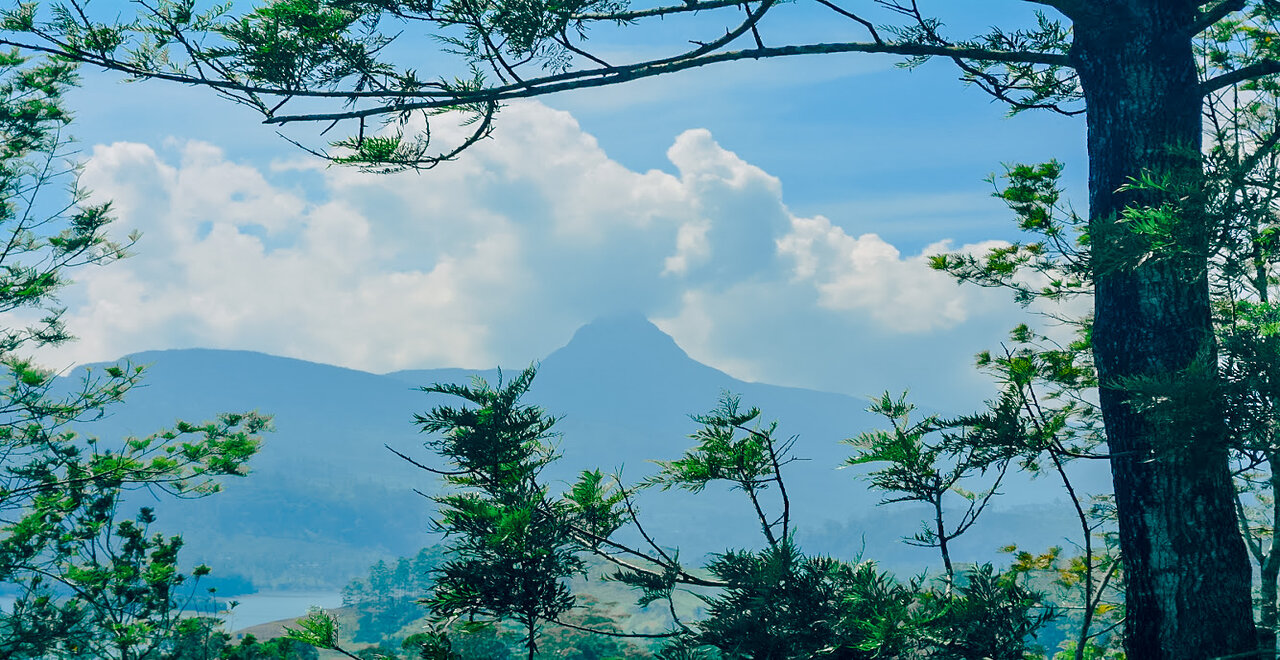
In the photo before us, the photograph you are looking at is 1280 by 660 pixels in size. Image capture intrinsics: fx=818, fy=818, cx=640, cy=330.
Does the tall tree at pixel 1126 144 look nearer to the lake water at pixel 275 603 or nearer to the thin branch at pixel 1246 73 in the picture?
the thin branch at pixel 1246 73

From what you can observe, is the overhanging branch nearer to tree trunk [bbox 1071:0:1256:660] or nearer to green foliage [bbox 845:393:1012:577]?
tree trunk [bbox 1071:0:1256:660]

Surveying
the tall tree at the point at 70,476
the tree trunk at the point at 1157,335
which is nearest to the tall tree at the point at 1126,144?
the tree trunk at the point at 1157,335

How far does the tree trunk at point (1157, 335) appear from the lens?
6.34ft

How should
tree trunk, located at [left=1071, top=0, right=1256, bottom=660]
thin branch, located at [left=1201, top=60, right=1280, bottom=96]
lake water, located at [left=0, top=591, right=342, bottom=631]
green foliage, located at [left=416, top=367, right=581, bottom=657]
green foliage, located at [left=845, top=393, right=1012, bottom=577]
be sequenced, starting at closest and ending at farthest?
tree trunk, located at [left=1071, top=0, right=1256, bottom=660], green foliage, located at [left=845, top=393, right=1012, bottom=577], green foliage, located at [left=416, top=367, right=581, bottom=657], thin branch, located at [left=1201, top=60, right=1280, bottom=96], lake water, located at [left=0, top=591, right=342, bottom=631]

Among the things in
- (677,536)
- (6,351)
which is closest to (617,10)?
(6,351)

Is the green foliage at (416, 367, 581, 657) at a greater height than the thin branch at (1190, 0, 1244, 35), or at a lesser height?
lesser

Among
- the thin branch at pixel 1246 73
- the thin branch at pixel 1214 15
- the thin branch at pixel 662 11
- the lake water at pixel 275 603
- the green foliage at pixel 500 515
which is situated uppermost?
the lake water at pixel 275 603

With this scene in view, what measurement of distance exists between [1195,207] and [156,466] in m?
7.20

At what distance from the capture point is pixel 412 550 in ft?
518

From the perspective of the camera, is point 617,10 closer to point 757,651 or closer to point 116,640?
point 757,651

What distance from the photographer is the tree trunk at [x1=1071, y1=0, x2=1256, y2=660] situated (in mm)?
1934

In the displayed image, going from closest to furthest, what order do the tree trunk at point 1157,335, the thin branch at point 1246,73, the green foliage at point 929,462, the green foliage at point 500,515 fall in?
the tree trunk at point 1157,335 → the green foliage at point 929,462 → the green foliage at point 500,515 → the thin branch at point 1246,73

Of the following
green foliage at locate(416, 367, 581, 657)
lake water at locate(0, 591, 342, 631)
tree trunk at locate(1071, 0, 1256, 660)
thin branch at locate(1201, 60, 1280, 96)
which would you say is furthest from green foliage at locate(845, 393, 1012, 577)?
lake water at locate(0, 591, 342, 631)

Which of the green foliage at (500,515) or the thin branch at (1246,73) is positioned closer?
the green foliage at (500,515)
